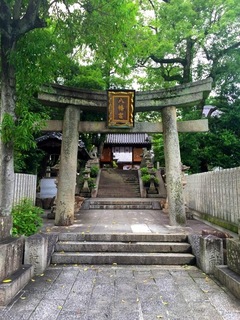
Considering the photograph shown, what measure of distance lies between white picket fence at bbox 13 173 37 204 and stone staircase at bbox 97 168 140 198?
621cm

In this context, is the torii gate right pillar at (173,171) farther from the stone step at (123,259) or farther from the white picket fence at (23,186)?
the white picket fence at (23,186)

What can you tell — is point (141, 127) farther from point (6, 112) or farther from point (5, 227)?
point (5, 227)

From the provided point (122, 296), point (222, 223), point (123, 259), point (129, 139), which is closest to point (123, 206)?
point (222, 223)

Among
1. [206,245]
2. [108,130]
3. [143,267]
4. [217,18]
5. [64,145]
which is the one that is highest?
[217,18]

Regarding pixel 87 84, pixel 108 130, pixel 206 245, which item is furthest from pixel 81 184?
pixel 206 245

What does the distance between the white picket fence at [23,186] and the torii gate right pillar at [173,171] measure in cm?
503

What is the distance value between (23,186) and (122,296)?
658cm

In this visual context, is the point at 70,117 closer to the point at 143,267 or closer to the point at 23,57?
the point at 23,57

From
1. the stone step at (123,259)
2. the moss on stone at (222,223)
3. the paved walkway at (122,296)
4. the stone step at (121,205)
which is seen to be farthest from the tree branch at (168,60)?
the paved walkway at (122,296)

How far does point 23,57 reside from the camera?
5.17 m

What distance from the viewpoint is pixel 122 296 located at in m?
3.83

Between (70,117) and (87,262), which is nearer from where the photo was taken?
(87,262)

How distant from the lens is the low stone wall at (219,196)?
6531 millimetres

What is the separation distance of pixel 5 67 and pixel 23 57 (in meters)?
0.63
